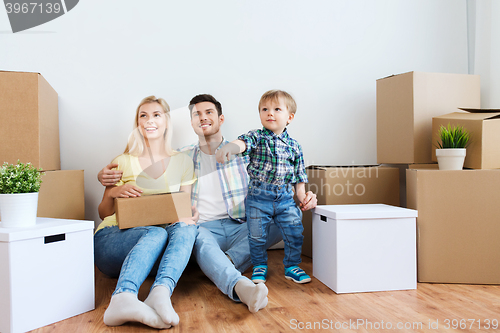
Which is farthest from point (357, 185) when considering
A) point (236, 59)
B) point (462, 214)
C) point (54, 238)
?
point (54, 238)

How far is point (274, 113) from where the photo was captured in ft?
4.52

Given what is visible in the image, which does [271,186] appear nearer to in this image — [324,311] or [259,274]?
[259,274]

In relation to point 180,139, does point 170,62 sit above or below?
above

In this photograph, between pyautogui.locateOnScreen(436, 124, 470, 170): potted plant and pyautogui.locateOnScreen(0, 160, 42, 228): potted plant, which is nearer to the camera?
pyautogui.locateOnScreen(0, 160, 42, 228): potted plant

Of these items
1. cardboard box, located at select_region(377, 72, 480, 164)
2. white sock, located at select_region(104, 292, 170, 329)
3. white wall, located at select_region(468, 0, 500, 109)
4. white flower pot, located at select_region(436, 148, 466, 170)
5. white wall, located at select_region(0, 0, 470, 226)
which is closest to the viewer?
white sock, located at select_region(104, 292, 170, 329)

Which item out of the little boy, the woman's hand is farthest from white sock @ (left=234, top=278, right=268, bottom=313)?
the woman's hand

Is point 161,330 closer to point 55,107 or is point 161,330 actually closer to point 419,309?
point 419,309

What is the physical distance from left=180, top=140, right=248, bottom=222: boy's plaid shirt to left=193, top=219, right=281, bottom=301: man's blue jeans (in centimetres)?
6

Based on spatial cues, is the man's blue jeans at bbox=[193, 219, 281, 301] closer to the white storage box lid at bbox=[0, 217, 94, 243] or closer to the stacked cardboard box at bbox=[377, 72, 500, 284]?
the white storage box lid at bbox=[0, 217, 94, 243]

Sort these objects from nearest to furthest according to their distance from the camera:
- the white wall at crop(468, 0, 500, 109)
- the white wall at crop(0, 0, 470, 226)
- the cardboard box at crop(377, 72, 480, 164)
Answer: the cardboard box at crop(377, 72, 480, 164)
the white wall at crop(0, 0, 470, 226)
the white wall at crop(468, 0, 500, 109)

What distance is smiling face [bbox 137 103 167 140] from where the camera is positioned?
150cm

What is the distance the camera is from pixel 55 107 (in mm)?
1571

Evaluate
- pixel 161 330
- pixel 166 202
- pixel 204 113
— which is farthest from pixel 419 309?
pixel 204 113

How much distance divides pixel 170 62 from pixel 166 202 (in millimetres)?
817
